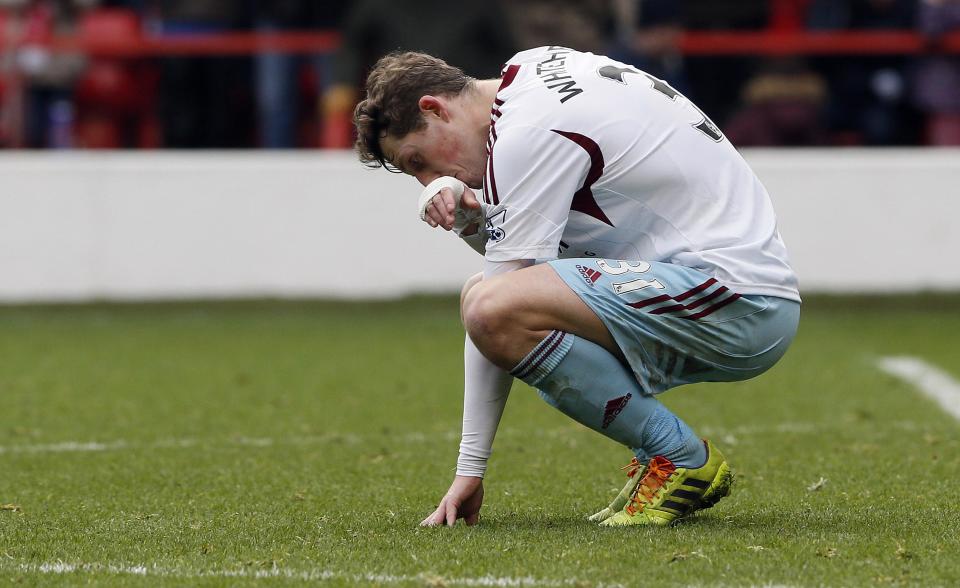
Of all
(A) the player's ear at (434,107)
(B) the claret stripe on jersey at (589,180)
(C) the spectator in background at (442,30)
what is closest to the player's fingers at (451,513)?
(B) the claret stripe on jersey at (589,180)

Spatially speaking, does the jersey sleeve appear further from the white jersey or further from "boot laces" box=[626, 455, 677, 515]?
"boot laces" box=[626, 455, 677, 515]

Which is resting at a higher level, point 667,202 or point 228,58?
point 667,202

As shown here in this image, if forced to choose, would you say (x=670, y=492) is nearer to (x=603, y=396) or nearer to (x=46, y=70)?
(x=603, y=396)

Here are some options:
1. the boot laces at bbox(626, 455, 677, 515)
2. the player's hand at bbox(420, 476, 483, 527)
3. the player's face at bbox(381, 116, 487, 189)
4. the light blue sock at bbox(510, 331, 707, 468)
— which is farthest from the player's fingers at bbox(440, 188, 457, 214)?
the boot laces at bbox(626, 455, 677, 515)

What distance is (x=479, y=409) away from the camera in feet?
14.8

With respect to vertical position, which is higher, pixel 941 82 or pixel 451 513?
pixel 451 513

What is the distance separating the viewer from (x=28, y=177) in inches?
457

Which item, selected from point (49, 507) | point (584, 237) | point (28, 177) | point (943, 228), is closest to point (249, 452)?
point (49, 507)

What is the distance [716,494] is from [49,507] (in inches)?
75.7

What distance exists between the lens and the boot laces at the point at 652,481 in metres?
4.36

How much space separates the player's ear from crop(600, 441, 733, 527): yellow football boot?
1065mm

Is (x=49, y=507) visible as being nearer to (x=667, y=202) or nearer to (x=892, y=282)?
(x=667, y=202)

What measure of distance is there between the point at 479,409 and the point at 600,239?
0.57 meters

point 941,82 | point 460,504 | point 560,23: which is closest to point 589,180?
point 460,504
